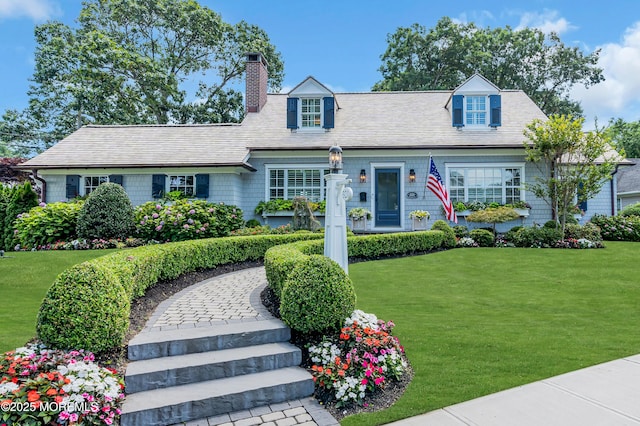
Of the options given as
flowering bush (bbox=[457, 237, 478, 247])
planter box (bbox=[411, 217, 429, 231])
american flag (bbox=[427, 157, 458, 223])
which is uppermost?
american flag (bbox=[427, 157, 458, 223])

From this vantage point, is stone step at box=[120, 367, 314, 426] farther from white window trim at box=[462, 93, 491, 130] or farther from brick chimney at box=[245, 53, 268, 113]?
brick chimney at box=[245, 53, 268, 113]

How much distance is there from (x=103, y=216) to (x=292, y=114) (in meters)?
7.85

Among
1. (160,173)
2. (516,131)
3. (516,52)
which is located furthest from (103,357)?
(516,52)

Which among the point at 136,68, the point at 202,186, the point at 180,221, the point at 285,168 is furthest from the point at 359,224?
the point at 136,68

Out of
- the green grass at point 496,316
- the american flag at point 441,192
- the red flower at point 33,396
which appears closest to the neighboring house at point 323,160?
the american flag at point 441,192

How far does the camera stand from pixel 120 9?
22359 millimetres

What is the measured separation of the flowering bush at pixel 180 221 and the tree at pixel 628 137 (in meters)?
33.8

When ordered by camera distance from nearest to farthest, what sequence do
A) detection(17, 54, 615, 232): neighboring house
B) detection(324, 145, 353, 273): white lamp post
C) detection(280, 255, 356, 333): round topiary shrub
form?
detection(280, 255, 356, 333): round topiary shrub, detection(324, 145, 353, 273): white lamp post, detection(17, 54, 615, 232): neighboring house

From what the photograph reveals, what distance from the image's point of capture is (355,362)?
3.68m

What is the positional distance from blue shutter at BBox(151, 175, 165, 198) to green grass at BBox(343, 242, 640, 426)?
28.5 ft

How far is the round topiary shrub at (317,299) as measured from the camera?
13.2 ft

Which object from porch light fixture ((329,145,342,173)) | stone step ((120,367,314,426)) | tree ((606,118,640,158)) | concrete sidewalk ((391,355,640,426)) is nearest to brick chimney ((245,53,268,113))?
porch light fixture ((329,145,342,173))

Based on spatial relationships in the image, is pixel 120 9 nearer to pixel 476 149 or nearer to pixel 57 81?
pixel 57 81

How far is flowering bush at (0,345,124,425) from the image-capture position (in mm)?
2672
